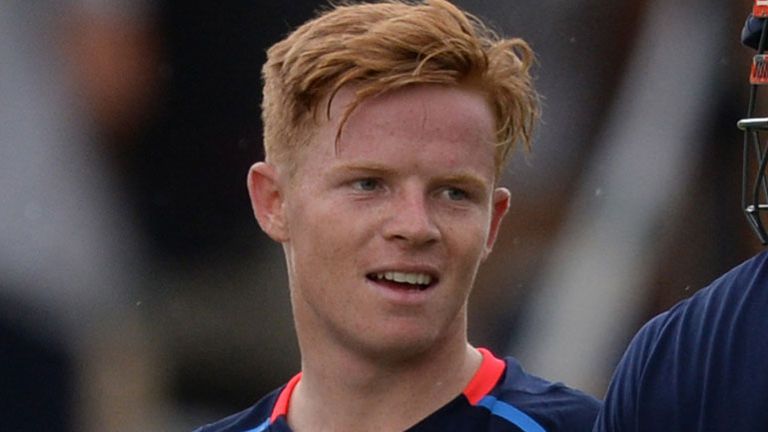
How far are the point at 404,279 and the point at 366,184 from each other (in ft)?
0.50

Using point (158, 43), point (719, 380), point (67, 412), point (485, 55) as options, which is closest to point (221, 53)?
point (158, 43)

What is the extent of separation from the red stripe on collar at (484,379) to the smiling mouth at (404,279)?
21 centimetres

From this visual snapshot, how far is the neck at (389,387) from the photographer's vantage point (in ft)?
8.68

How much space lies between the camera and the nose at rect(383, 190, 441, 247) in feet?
8.16

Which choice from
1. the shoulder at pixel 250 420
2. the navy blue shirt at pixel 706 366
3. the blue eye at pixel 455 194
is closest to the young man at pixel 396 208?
the blue eye at pixel 455 194

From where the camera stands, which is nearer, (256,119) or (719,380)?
(719,380)

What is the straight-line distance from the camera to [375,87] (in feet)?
8.29

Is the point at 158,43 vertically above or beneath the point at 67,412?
above

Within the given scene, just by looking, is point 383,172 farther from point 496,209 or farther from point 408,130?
point 496,209

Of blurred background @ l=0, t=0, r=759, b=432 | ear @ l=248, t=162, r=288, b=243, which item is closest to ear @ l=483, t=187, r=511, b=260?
ear @ l=248, t=162, r=288, b=243

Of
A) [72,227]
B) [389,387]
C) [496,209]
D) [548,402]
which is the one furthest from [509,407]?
[72,227]

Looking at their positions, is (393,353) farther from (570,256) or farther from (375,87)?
(570,256)

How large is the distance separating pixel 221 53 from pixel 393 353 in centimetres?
217

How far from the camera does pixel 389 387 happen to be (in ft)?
8.70
